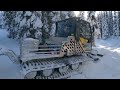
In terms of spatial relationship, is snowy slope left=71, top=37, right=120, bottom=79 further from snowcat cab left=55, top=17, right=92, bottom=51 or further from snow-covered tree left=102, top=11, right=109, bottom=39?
snow-covered tree left=102, top=11, right=109, bottom=39

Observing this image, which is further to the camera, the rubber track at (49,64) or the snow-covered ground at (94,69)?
the snow-covered ground at (94,69)

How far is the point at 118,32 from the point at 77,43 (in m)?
38.1

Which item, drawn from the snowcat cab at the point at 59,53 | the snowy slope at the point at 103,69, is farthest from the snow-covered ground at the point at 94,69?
the snowcat cab at the point at 59,53

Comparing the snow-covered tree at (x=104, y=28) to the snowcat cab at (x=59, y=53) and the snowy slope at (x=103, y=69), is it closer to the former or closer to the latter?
the snowy slope at (x=103, y=69)

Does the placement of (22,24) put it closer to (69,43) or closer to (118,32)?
(69,43)

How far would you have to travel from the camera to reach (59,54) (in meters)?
8.34

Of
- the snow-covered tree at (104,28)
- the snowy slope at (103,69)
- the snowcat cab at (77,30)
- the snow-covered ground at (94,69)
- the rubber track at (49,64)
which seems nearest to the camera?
the rubber track at (49,64)

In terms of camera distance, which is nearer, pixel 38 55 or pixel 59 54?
pixel 38 55

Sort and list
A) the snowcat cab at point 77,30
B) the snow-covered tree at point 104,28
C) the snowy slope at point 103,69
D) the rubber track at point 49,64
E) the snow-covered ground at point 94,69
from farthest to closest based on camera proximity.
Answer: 1. the snow-covered tree at point 104,28
2. the snowcat cab at point 77,30
3. the snowy slope at point 103,69
4. the snow-covered ground at point 94,69
5. the rubber track at point 49,64

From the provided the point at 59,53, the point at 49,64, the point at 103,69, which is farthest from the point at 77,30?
the point at 49,64

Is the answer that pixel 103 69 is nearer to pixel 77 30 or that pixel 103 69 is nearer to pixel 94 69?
pixel 94 69
